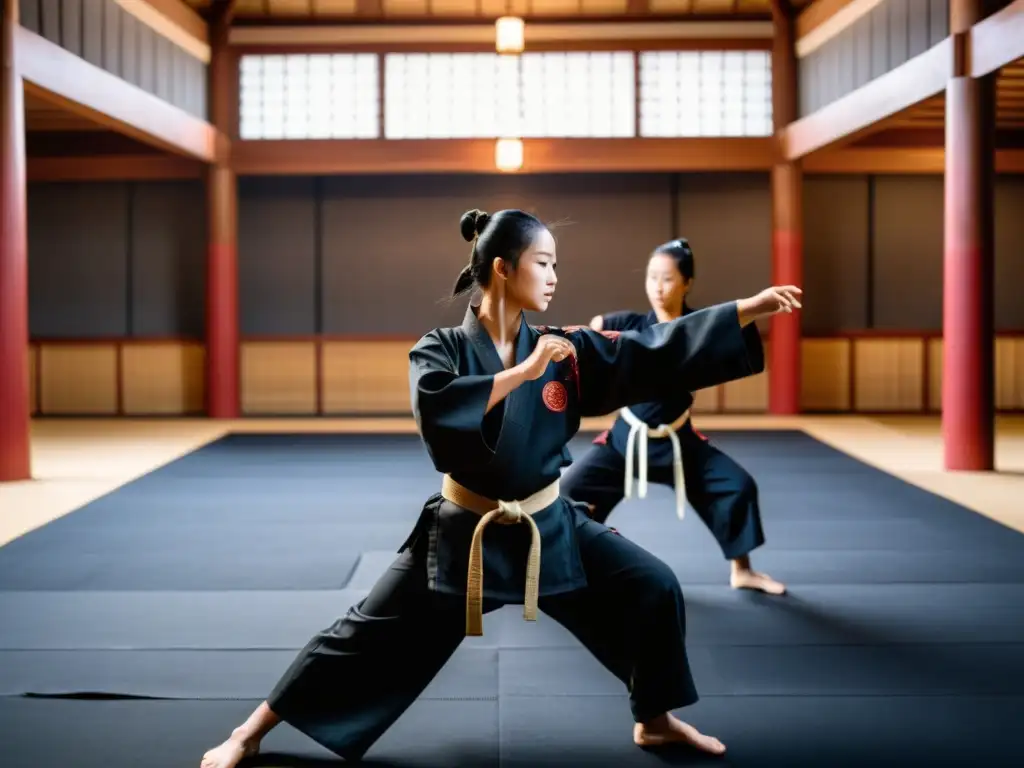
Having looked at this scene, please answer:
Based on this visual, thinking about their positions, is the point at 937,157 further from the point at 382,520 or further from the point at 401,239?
the point at 382,520

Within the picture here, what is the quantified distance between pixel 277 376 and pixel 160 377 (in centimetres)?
111

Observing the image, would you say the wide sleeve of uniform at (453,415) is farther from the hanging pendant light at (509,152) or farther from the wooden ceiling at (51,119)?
the hanging pendant light at (509,152)

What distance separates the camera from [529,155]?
33.5 ft

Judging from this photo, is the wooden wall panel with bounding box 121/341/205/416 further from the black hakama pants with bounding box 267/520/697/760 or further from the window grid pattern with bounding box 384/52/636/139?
the black hakama pants with bounding box 267/520/697/760

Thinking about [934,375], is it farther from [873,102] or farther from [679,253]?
[679,253]

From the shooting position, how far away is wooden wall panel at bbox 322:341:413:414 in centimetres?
1107

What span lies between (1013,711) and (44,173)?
10.1 m

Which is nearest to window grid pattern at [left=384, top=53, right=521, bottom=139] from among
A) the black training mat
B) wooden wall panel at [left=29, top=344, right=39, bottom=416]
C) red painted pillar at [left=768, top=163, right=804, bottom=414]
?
red painted pillar at [left=768, top=163, right=804, bottom=414]

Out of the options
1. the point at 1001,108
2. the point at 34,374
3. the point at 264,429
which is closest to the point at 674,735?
the point at 264,429

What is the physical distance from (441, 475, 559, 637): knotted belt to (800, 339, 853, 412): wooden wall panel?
888 cm

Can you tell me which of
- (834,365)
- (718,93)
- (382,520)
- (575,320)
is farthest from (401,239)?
(382,520)

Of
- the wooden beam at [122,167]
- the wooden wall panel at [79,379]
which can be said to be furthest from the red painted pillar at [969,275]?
the wooden wall panel at [79,379]

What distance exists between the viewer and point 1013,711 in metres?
2.85

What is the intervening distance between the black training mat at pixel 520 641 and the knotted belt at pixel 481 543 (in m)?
0.18
